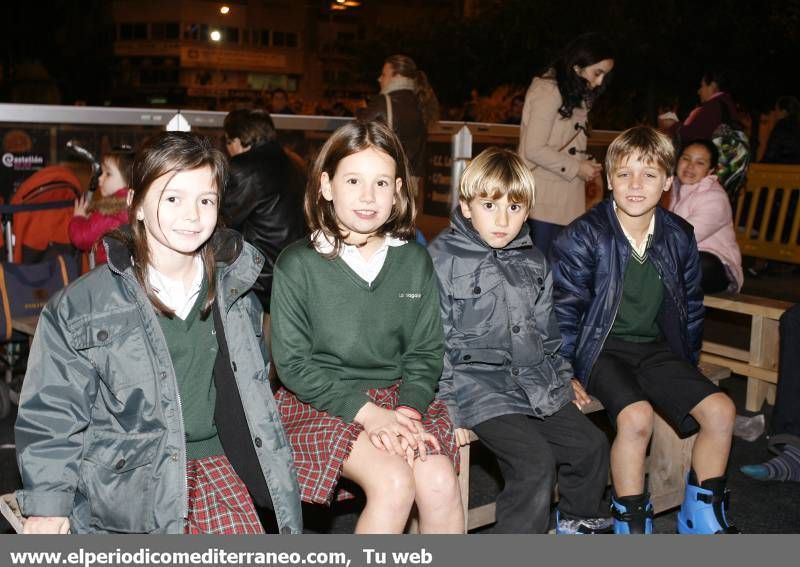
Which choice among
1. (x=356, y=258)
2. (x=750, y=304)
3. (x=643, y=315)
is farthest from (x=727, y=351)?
(x=356, y=258)

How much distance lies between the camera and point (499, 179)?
3.14 metres

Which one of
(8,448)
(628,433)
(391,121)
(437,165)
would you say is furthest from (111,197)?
(437,165)

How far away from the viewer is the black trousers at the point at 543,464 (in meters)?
2.85

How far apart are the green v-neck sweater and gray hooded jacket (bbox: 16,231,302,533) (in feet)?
1.66

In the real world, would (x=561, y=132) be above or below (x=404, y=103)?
below

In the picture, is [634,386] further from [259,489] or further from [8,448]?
[8,448]

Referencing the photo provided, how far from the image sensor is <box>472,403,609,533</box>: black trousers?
9.36 feet

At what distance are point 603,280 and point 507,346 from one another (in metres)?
0.64

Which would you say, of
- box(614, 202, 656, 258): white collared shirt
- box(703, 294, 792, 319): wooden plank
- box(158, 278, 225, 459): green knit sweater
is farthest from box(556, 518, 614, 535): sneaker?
box(703, 294, 792, 319): wooden plank

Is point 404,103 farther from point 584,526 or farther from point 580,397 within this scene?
point 584,526

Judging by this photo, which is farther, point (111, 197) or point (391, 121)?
point (391, 121)

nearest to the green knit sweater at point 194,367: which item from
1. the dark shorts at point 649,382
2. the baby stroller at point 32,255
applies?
the dark shorts at point 649,382
